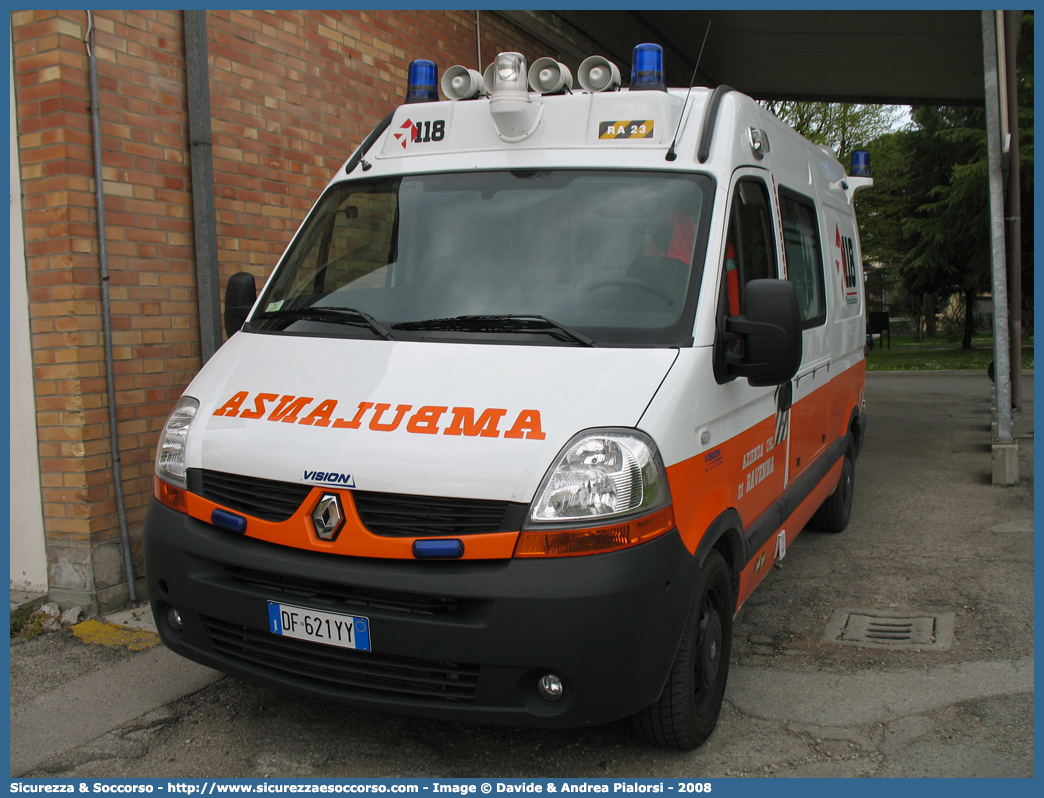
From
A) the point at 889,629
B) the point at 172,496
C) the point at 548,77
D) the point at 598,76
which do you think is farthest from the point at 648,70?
the point at 889,629

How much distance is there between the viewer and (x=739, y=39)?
10.5 meters

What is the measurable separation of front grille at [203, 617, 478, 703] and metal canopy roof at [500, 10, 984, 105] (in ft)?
21.3

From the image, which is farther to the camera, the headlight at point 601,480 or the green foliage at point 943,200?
the green foliage at point 943,200

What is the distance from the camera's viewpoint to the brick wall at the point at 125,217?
4355 mm

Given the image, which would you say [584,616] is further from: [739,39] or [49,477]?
[739,39]

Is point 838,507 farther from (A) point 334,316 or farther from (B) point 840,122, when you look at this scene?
(B) point 840,122

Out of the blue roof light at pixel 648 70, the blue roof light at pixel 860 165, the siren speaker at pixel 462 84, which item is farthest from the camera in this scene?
the blue roof light at pixel 860 165

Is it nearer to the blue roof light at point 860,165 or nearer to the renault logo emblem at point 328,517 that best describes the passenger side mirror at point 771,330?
the renault logo emblem at point 328,517

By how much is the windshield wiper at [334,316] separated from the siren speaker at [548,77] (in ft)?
4.12

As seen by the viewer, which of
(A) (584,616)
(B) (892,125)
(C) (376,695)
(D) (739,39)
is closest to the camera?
(A) (584,616)

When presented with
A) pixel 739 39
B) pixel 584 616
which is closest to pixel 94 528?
pixel 584 616

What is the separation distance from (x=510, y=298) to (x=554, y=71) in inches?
44.3

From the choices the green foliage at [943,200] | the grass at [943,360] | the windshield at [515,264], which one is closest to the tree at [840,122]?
the green foliage at [943,200]

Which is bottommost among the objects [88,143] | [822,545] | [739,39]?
[822,545]
